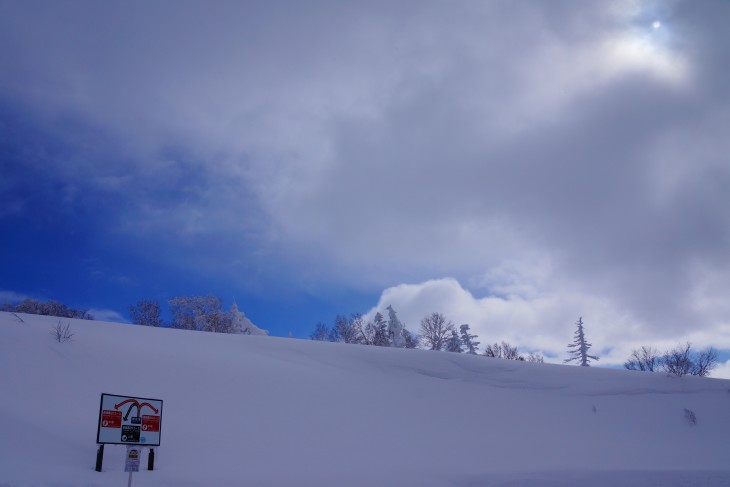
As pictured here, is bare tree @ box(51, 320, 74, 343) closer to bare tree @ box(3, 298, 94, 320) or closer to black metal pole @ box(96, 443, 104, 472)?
black metal pole @ box(96, 443, 104, 472)

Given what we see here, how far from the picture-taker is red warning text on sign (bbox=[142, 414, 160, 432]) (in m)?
14.0

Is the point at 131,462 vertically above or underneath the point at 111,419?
underneath

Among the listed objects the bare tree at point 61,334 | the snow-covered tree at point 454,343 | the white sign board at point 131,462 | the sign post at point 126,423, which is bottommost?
the white sign board at point 131,462

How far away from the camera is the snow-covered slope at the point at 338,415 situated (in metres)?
15.1

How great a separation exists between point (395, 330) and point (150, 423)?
4372 centimetres

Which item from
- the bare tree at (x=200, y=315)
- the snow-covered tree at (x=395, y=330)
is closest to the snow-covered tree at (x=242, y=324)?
the bare tree at (x=200, y=315)

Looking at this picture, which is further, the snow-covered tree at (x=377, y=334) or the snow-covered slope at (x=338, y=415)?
the snow-covered tree at (x=377, y=334)

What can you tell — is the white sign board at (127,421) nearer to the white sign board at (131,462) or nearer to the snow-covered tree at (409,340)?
the white sign board at (131,462)

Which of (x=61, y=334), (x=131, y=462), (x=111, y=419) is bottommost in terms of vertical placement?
(x=131, y=462)

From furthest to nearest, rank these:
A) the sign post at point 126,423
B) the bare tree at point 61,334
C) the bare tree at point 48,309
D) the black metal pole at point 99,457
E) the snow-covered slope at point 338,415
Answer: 1. the bare tree at point 48,309
2. the bare tree at point 61,334
3. the snow-covered slope at point 338,415
4. the sign post at point 126,423
5. the black metal pole at point 99,457

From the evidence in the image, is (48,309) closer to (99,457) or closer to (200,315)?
(200,315)

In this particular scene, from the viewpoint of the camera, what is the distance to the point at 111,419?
13492mm

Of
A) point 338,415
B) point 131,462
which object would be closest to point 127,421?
point 131,462

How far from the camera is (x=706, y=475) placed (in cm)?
2212
